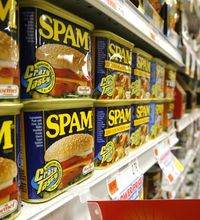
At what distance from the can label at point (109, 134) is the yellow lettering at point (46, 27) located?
0.84 ft

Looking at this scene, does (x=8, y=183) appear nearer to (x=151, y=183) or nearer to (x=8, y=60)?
(x=8, y=60)

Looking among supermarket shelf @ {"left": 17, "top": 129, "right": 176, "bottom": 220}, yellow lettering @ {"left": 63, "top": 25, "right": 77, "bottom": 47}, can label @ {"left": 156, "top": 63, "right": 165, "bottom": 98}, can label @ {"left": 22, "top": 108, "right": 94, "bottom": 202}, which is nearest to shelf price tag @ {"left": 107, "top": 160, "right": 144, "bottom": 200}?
supermarket shelf @ {"left": 17, "top": 129, "right": 176, "bottom": 220}

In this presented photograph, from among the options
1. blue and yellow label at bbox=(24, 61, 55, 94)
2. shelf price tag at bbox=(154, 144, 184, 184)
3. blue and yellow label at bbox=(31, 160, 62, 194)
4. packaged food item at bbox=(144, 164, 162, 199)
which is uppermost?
blue and yellow label at bbox=(24, 61, 55, 94)

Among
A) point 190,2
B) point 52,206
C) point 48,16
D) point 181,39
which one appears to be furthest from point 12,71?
point 190,2

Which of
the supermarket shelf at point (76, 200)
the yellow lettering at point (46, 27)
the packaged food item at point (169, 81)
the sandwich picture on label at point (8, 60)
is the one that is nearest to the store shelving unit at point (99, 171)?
the supermarket shelf at point (76, 200)

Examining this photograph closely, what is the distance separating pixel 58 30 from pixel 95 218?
360mm

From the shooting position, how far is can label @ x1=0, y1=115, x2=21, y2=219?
40 centimetres

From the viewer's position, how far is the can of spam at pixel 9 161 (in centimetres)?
40

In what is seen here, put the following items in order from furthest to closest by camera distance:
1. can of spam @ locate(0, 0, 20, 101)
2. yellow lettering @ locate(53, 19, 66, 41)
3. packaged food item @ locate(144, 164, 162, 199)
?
packaged food item @ locate(144, 164, 162, 199)
yellow lettering @ locate(53, 19, 66, 41)
can of spam @ locate(0, 0, 20, 101)

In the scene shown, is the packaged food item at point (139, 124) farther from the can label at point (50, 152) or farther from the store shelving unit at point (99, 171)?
the can label at point (50, 152)

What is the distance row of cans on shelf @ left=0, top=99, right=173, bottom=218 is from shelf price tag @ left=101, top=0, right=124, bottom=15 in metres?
0.22

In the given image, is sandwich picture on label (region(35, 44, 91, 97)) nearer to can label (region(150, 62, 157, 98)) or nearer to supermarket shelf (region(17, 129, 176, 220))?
supermarket shelf (region(17, 129, 176, 220))

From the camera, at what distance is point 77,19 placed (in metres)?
0.54

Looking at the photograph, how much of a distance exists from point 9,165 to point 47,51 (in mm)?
207
